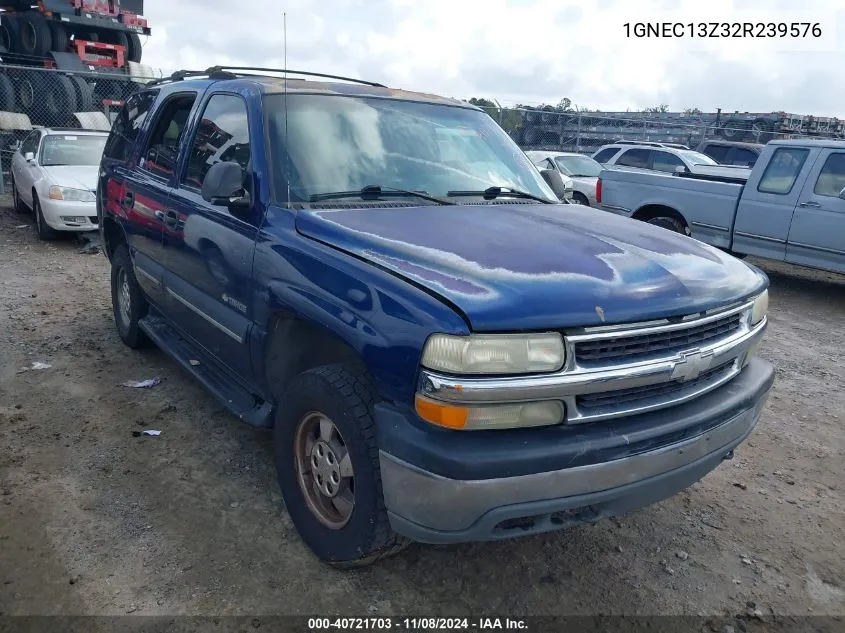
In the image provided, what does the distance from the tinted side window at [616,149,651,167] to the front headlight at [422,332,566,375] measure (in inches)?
468

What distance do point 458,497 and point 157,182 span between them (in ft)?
10.2

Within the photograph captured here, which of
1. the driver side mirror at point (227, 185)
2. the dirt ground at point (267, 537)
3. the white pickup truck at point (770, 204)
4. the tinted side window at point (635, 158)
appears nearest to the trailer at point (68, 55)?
the tinted side window at point (635, 158)

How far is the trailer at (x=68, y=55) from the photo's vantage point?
15.1 metres

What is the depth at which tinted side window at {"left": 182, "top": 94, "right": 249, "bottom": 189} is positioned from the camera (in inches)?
134

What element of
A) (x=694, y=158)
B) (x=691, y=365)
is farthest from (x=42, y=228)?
(x=694, y=158)

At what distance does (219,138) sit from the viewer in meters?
3.65

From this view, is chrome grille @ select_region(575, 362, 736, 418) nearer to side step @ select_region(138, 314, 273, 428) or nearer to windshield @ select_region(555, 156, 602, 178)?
side step @ select_region(138, 314, 273, 428)

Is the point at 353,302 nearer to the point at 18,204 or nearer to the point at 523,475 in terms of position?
the point at 523,475

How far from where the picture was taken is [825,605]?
9.18 ft

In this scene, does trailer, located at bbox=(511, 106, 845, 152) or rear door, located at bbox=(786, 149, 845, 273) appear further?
trailer, located at bbox=(511, 106, 845, 152)

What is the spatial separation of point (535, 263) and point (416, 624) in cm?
146

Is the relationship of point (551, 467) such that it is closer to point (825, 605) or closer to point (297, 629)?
point (297, 629)

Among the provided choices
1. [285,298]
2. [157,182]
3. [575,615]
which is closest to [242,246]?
[285,298]

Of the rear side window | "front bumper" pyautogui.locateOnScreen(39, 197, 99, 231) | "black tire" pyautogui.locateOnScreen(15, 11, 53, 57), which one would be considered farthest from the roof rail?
"black tire" pyautogui.locateOnScreen(15, 11, 53, 57)
